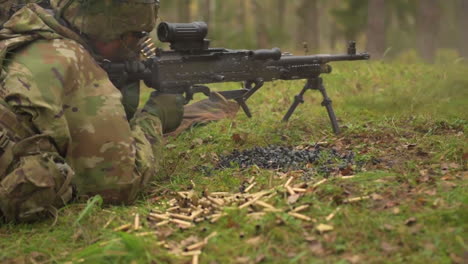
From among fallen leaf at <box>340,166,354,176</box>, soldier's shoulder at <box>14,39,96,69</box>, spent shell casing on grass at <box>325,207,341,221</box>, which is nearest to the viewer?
spent shell casing on grass at <box>325,207,341,221</box>

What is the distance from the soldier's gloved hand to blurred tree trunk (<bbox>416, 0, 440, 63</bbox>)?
14.5 m

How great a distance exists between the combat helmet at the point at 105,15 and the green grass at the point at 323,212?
1.37m

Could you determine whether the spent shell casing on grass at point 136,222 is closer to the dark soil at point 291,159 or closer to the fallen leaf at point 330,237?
the fallen leaf at point 330,237

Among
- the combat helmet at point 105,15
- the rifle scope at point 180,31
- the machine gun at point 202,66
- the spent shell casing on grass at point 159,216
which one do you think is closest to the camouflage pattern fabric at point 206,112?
the machine gun at point 202,66

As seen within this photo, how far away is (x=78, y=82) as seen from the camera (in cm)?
397

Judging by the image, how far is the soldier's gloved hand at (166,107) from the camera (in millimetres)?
4965

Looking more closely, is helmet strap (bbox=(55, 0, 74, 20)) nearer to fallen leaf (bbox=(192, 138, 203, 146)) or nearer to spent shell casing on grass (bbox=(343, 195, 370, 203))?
fallen leaf (bbox=(192, 138, 203, 146))

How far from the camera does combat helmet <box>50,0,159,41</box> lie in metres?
4.20

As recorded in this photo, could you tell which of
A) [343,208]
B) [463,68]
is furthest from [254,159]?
[463,68]

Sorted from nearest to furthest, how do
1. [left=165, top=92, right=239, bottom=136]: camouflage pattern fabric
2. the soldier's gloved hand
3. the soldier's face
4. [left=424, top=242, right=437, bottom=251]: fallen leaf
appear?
[left=424, top=242, right=437, bottom=251]: fallen leaf
the soldier's face
the soldier's gloved hand
[left=165, top=92, right=239, bottom=136]: camouflage pattern fabric

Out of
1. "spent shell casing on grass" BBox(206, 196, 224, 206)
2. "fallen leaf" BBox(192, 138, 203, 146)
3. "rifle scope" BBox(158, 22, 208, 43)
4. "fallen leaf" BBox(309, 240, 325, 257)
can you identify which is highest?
"rifle scope" BBox(158, 22, 208, 43)

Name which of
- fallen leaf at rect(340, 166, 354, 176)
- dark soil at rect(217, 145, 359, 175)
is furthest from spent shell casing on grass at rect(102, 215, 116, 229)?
fallen leaf at rect(340, 166, 354, 176)

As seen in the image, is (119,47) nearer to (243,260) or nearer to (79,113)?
(79,113)

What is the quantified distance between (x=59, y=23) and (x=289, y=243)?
8.43 feet
